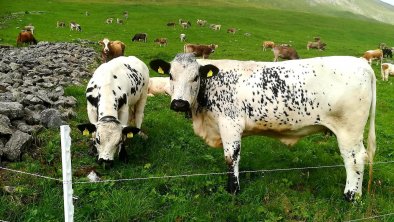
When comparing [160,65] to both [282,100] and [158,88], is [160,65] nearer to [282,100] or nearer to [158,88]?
[282,100]

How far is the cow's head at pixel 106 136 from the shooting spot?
7465 mm

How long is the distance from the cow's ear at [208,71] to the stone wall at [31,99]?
3.51 m

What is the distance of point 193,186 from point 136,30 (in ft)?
149

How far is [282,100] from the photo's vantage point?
7246 millimetres

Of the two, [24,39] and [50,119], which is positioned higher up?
[50,119]

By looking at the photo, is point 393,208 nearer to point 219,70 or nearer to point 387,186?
point 387,186

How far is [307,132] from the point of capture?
24.5 feet

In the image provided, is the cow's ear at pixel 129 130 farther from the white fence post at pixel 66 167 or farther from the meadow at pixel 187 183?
the white fence post at pixel 66 167

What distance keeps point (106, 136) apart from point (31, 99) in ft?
12.3

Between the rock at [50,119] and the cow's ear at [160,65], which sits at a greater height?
the cow's ear at [160,65]

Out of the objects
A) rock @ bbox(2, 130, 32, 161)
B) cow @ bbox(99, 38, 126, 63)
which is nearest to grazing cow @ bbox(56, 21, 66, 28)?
cow @ bbox(99, 38, 126, 63)

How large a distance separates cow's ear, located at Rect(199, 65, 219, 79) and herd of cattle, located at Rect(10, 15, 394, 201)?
0.06 ft

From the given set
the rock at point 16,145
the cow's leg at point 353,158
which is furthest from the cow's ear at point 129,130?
the cow's leg at point 353,158

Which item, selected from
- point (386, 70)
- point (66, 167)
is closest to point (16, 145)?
point (66, 167)
